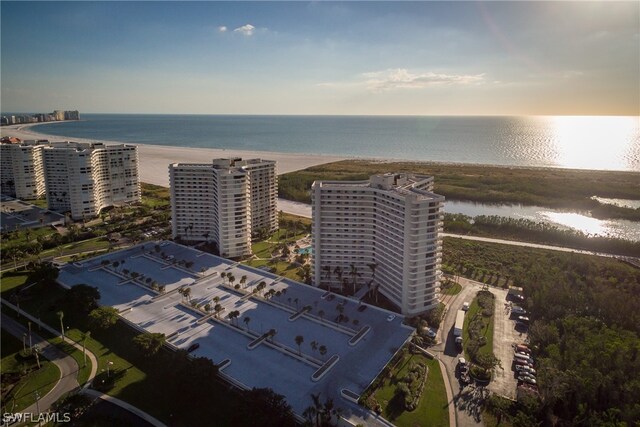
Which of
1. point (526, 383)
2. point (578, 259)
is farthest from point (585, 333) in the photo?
point (578, 259)

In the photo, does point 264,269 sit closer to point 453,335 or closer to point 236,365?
point 236,365

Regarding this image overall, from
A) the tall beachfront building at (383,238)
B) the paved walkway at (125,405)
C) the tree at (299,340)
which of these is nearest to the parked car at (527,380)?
the tall beachfront building at (383,238)

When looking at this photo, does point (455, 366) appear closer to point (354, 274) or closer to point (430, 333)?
point (430, 333)

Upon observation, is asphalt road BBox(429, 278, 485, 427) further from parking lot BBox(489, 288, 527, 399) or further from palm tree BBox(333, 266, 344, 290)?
palm tree BBox(333, 266, 344, 290)

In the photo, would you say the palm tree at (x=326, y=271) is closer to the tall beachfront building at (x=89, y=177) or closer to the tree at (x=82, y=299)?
the tree at (x=82, y=299)

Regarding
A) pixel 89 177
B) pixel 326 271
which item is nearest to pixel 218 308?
pixel 326 271

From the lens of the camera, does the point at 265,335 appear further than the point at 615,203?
No
